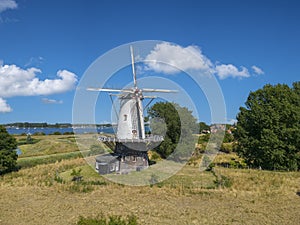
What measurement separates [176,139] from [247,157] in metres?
12.1

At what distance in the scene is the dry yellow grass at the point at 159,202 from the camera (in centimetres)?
1408

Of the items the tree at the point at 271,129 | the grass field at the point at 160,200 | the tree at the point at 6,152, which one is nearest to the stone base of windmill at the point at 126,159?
the grass field at the point at 160,200

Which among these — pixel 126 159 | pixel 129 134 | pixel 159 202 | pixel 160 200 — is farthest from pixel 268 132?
pixel 159 202

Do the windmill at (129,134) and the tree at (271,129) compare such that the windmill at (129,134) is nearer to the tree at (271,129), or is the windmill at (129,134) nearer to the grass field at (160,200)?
the grass field at (160,200)

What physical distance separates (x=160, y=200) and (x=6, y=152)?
706 inches

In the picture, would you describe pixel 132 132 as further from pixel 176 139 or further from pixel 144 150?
pixel 176 139

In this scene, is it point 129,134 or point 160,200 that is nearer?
point 160,200

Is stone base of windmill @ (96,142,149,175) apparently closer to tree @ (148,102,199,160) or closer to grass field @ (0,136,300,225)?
grass field @ (0,136,300,225)

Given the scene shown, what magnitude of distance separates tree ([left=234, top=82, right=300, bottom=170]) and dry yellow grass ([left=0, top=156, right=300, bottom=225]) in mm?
5590

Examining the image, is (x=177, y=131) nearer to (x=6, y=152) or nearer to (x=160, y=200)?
(x=6, y=152)

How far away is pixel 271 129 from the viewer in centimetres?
2928

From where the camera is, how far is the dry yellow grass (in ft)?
46.2

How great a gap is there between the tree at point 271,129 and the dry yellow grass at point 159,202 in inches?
220

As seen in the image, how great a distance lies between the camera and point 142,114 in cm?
2880
